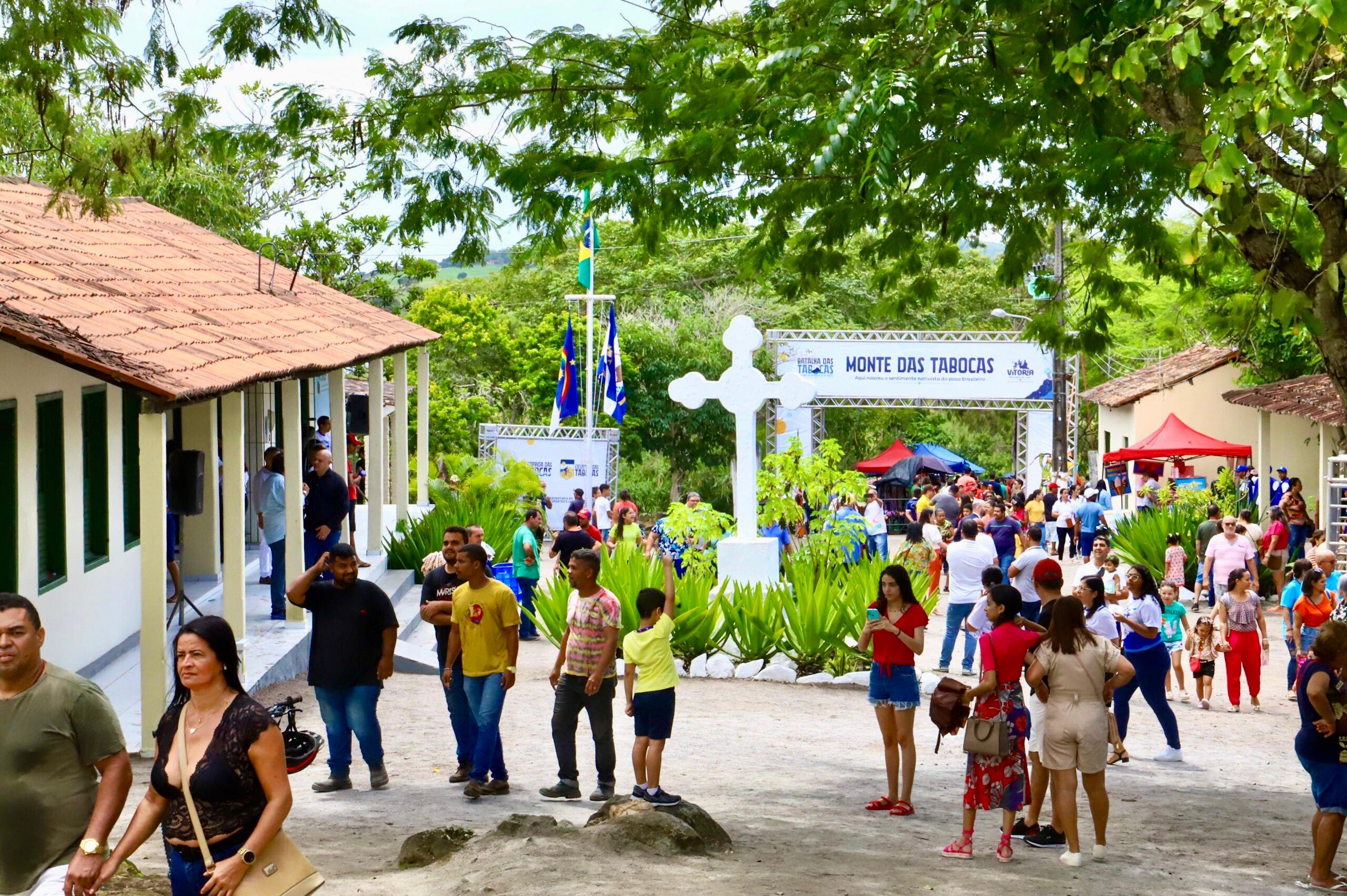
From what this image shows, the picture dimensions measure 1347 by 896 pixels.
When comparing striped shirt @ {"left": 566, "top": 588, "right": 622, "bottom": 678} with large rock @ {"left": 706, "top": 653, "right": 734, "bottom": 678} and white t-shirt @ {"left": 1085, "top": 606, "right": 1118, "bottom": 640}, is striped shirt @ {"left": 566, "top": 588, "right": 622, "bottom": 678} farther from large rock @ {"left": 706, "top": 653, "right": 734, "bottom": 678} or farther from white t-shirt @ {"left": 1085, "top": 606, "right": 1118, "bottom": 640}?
large rock @ {"left": 706, "top": 653, "right": 734, "bottom": 678}

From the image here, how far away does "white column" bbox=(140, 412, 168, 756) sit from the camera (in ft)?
33.2

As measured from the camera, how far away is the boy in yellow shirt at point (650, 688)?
28.4 feet

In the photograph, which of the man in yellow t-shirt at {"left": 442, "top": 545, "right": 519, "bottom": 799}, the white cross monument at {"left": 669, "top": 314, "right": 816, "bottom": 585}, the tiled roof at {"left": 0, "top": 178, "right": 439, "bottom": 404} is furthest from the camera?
the white cross monument at {"left": 669, "top": 314, "right": 816, "bottom": 585}

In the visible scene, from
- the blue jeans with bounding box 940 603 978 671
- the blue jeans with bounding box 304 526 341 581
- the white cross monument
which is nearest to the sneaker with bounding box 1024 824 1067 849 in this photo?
the blue jeans with bounding box 940 603 978 671

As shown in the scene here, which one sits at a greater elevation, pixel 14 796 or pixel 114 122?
pixel 114 122

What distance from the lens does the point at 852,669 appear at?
14.7 meters

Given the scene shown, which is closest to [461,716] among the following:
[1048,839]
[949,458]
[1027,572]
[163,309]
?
[1048,839]

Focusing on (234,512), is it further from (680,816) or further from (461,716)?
(680,816)

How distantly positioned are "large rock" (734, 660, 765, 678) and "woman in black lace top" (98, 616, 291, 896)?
10.5 meters

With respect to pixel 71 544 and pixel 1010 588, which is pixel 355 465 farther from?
pixel 1010 588

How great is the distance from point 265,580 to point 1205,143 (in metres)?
13.6

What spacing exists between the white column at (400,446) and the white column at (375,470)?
0.71 m

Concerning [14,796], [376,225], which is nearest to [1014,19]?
[14,796]

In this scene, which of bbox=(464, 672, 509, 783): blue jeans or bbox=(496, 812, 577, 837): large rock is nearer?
bbox=(496, 812, 577, 837): large rock
